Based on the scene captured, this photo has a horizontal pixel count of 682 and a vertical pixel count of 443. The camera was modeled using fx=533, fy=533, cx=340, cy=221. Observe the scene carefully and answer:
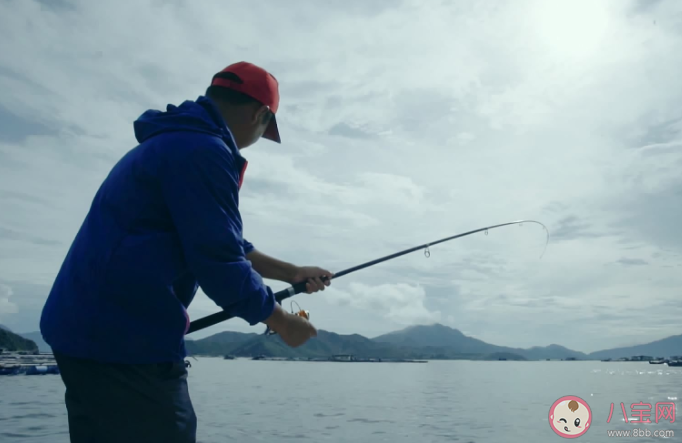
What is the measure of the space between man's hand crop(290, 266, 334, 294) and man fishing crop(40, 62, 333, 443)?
1.25m

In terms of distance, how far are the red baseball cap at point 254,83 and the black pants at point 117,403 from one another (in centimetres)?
134

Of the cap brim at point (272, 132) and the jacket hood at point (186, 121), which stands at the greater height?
the cap brim at point (272, 132)

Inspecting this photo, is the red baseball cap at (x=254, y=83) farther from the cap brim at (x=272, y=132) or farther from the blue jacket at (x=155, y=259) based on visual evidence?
the blue jacket at (x=155, y=259)

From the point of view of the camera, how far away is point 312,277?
367cm

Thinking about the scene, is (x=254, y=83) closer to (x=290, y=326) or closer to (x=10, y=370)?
(x=290, y=326)

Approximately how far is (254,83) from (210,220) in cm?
85

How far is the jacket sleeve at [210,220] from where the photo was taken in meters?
2.11

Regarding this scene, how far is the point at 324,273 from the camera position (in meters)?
3.72

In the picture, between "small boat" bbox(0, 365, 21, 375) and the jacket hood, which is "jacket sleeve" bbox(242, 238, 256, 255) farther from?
"small boat" bbox(0, 365, 21, 375)

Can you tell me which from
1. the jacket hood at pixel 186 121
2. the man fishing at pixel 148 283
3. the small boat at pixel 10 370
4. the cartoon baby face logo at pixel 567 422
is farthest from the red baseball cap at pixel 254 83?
the small boat at pixel 10 370

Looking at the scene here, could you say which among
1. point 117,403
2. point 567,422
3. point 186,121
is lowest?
point 567,422

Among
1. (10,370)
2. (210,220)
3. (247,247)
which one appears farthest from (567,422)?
(10,370)

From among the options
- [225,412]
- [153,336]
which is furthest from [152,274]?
[225,412]

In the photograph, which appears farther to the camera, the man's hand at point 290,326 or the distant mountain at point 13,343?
the distant mountain at point 13,343
